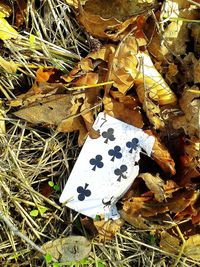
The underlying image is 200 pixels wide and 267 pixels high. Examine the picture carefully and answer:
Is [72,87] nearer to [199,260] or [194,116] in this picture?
[194,116]

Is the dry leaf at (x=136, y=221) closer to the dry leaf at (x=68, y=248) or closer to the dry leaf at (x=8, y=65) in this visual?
the dry leaf at (x=68, y=248)

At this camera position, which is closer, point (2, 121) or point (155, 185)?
point (155, 185)

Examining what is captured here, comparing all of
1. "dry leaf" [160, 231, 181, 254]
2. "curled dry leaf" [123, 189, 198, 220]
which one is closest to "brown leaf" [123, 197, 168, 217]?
"curled dry leaf" [123, 189, 198, 220]

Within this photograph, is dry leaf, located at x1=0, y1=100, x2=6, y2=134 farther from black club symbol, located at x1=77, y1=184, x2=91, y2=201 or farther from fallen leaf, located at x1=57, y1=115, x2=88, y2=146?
black club symbol, located at x1=77, y1=184, x2=91, y2=201

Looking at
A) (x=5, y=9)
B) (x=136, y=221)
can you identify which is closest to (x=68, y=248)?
(x=136, y=221)

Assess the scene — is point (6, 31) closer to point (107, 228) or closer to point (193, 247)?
point (107, 228)

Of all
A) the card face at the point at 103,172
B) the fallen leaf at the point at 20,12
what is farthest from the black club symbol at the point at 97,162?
the fallen leaf at the point at 20,12

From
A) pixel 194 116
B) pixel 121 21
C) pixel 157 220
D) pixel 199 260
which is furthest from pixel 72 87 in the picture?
pixel 199 260
